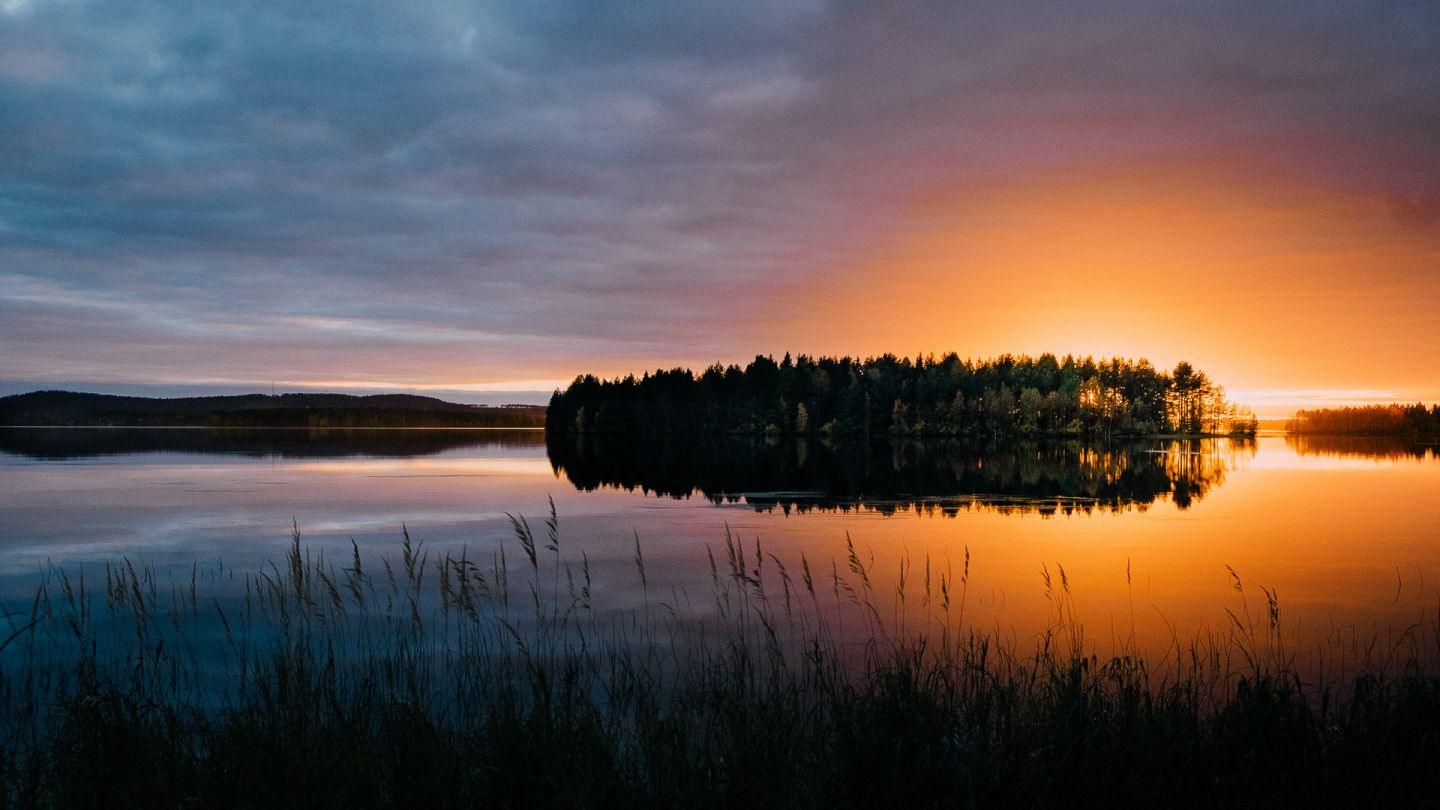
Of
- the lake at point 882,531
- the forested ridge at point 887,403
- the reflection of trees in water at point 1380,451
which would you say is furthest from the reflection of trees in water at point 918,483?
the forested ridge at point 887,403

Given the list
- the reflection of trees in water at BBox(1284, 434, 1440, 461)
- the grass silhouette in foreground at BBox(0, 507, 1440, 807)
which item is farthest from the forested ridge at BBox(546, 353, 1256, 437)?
the grass silhouette in foreground at BBox(0, 507, 1440, 807)

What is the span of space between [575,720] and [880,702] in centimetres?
323

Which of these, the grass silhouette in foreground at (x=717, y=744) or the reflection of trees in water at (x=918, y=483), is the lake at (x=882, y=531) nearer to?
the reflection of trees in water at (x=918, y=483)

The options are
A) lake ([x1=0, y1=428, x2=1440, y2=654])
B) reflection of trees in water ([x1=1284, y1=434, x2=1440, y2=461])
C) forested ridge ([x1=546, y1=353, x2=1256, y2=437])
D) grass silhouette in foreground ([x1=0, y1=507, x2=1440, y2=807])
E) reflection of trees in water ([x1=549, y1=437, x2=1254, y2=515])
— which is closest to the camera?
grass silhouette in foreground ([x1=0, y1=507, x2=1440, y2=807])

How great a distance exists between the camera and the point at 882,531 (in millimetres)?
29672

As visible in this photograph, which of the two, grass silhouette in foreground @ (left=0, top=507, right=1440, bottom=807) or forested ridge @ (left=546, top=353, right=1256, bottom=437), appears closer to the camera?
grass silhouette in foreground @ (left=0, top=507, right=1440, bottom=807)

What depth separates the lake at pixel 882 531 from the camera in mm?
18375

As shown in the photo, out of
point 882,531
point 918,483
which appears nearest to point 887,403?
point 918,483

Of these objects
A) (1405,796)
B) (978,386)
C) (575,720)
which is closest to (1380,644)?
(1405,796)

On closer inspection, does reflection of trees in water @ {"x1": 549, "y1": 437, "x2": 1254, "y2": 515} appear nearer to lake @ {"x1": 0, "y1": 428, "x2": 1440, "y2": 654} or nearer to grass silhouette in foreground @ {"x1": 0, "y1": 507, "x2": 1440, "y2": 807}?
lake @ {"x1": 0, "y1": 428, "x2": 1440, "y2": 654}

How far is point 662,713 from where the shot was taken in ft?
35.5

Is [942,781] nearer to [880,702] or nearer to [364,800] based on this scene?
[880,702]

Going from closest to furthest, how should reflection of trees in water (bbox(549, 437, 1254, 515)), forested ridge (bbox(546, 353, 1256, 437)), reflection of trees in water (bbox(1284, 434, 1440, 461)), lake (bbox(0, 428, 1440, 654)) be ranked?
lake (bbox(0, 428, 1440, 654)) → reflection of trees in water (bbox(549, 437, 1254, 515)) → reflection of trees in water (bbox(1284, 434, 1440, 461)) → forested ridge (bbox(546, 353, 1256, 437))

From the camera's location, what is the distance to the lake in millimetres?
18375
